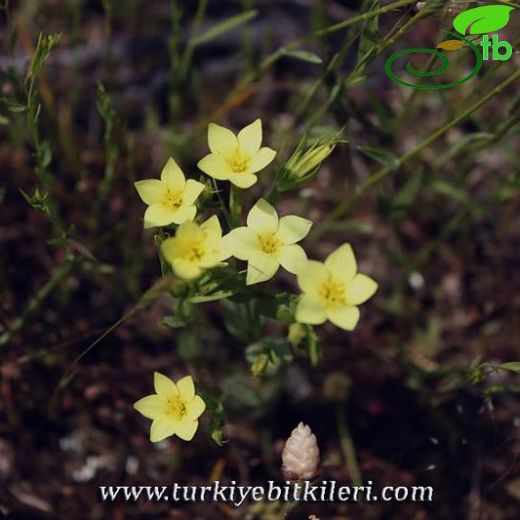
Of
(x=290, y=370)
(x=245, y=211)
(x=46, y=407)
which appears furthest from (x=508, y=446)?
(x=46, y=407)

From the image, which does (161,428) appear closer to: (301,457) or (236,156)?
(301,457)

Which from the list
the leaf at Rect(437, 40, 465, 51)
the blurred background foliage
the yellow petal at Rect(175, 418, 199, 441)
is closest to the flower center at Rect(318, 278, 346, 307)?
the blurred background foliage

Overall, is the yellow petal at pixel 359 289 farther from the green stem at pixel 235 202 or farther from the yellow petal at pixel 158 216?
the yellow petal at pixel 158 216

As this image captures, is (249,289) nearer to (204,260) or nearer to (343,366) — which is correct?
(204,260)

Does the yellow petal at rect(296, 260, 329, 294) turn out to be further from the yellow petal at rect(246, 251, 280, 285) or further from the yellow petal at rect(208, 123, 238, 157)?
A: the yellow petal at rect(208, 123, 238, 157)

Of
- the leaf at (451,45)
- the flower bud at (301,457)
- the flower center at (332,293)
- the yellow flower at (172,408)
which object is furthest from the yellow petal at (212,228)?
the leaf at (451,45)

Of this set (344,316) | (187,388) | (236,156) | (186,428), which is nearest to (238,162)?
(236,156)
